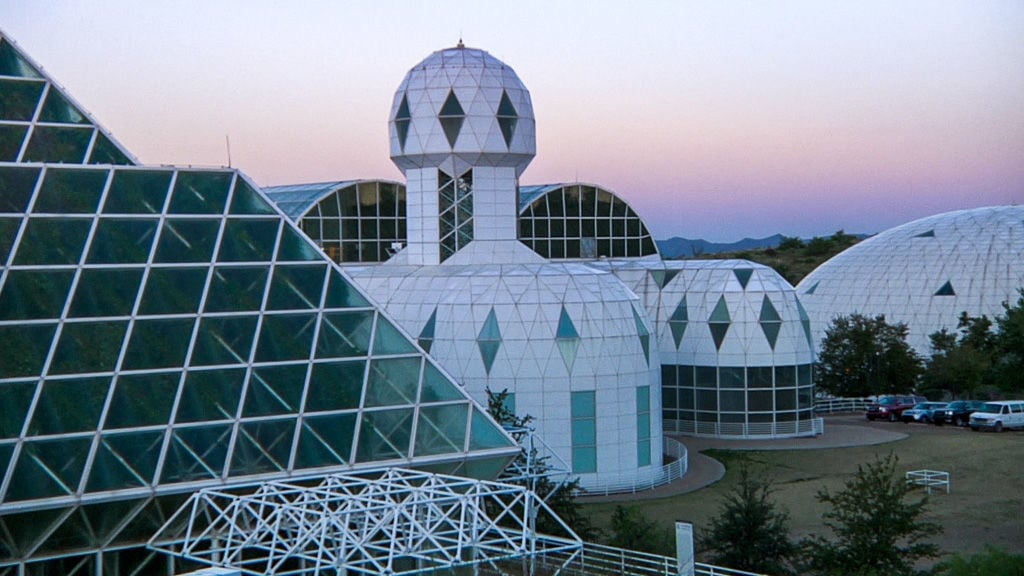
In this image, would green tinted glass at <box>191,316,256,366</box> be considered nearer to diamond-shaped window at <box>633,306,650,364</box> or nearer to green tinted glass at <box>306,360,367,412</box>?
green tinted glass at <box>306,360,367,412</box>

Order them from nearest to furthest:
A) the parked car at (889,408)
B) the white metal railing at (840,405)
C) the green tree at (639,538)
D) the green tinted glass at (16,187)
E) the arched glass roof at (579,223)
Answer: the green tinted glass at (16,187), the green tree at (639,538), the parked car at (889,408), the white metal railing at (840,405), the arched glass roof at (579,223)

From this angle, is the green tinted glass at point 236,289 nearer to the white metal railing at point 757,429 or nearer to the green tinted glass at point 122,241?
the green tinted glass at point 122,241

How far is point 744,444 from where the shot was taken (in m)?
47.4

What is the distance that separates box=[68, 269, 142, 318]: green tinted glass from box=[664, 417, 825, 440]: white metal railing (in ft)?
101

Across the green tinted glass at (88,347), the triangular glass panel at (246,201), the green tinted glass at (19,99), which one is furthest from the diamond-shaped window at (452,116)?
the green tinted glass at (88,347)

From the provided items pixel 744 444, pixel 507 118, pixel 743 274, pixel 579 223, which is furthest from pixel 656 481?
pixel 579 223

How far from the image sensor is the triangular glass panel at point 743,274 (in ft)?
164

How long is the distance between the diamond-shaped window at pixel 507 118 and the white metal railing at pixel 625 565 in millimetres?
20966

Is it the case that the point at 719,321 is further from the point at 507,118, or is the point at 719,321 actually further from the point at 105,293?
the point at 105,293

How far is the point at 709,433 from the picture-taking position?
163 feet

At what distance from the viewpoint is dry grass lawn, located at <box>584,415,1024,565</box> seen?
A: 32.0m

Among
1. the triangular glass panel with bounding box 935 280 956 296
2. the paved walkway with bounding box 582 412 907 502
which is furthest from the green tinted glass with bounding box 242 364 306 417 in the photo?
the triangular glass panel with bounding box 935 280 956 296

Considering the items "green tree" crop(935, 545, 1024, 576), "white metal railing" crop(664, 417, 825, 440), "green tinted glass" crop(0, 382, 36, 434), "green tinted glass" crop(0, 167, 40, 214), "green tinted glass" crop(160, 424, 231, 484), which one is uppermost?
"green tinted glass" crop(0, 167, 40, 214)

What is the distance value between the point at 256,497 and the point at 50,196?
725cm
